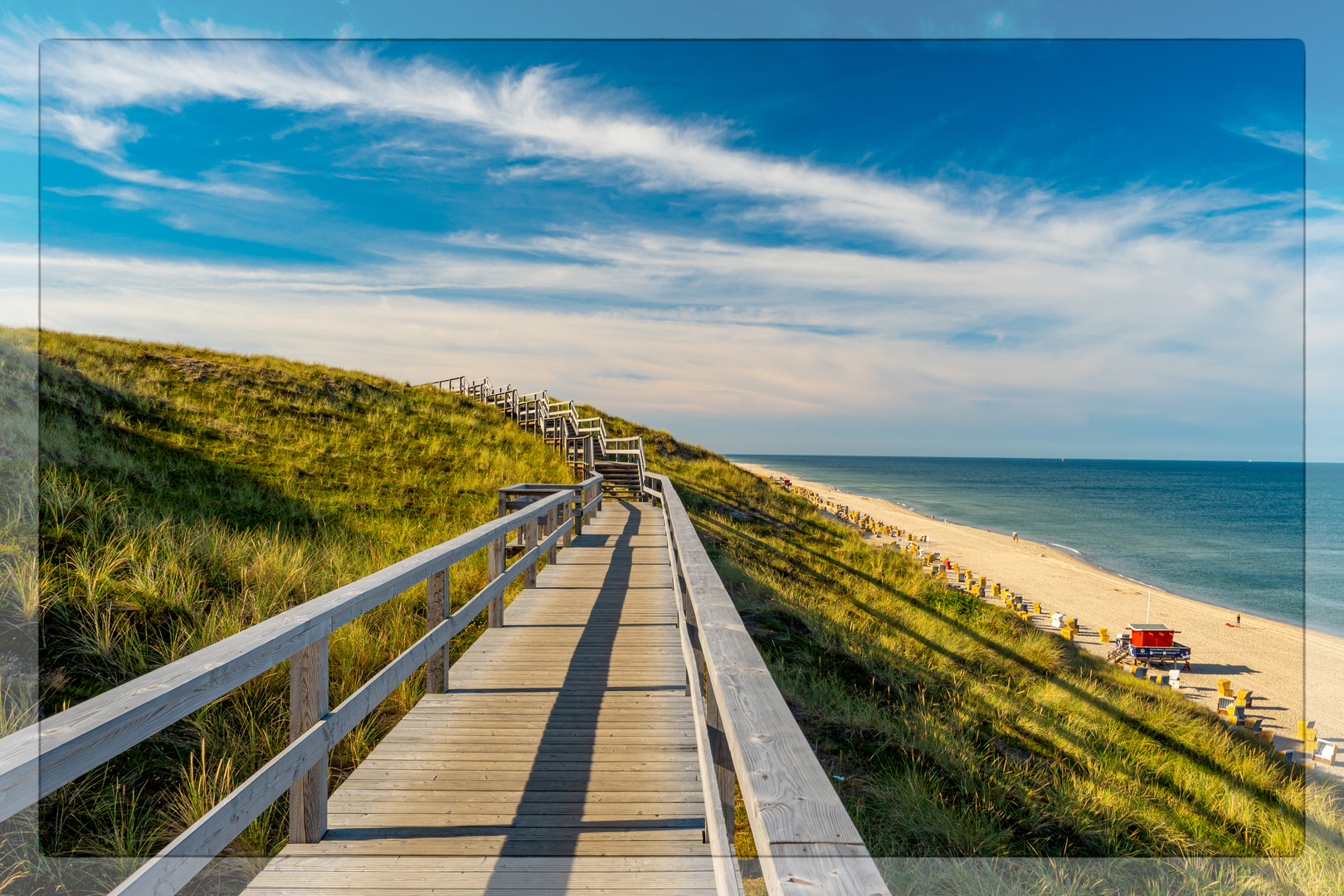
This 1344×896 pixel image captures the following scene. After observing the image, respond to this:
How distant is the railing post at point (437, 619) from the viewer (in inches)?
162

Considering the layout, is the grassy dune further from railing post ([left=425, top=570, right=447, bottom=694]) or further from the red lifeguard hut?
the red lifeguard hut

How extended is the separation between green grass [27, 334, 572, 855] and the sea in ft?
30.0

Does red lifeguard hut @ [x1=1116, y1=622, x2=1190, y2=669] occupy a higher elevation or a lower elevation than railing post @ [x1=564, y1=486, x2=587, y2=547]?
lower

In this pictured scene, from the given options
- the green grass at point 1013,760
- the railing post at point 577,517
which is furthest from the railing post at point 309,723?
Result: the railing post at point 577,517

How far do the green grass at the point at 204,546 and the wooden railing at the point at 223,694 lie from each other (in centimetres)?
93

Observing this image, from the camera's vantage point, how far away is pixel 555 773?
3371 millimetres

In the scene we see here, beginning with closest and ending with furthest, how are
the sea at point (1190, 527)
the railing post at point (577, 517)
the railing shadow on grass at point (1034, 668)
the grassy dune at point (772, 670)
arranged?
the grassy dune at point (772, 670), the railing shadow on grass at point (1034, 668), the railing post at point (577, 517), the sea at point (1190, 527)

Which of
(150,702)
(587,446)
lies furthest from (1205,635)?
(150,702)

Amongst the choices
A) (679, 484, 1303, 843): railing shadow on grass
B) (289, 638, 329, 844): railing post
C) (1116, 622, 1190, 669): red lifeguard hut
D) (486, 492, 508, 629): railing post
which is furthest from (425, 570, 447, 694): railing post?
(1116, 622, 1190, 669): red lifeguard hut

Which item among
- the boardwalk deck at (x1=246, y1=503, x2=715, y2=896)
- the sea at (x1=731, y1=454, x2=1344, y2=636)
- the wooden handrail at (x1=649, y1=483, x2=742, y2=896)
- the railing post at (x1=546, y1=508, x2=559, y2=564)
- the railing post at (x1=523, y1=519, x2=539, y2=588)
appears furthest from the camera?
the sea at (x1=731, y1=454, x2=1344, y2=636)

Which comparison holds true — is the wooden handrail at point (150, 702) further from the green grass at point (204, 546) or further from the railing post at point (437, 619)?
the green grass at point (204, 546)

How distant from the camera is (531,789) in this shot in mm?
3201

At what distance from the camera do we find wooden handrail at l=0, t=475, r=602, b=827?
1.30m

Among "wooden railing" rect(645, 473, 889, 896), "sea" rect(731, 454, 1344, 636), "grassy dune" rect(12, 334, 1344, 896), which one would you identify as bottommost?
"sea" rect(731, 454, 1344, 636)
